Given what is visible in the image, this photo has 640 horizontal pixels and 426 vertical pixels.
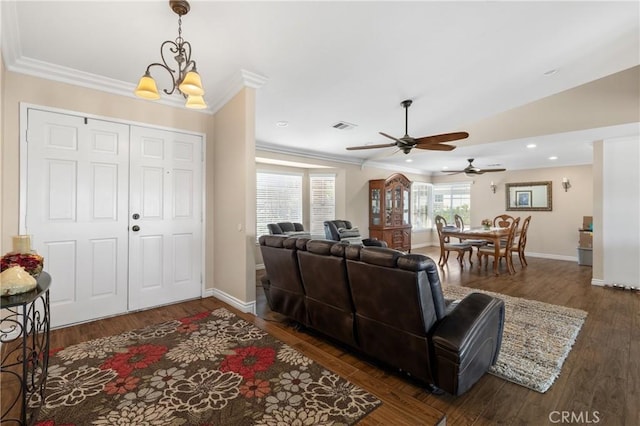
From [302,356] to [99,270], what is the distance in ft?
8.03

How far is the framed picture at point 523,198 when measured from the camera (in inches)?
308

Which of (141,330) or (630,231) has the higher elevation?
(630,231)

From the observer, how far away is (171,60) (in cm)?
290

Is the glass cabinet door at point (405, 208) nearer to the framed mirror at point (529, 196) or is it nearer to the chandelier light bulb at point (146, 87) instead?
the framed mirror at point (529, 196)

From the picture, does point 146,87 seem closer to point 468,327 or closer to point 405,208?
point 468,327

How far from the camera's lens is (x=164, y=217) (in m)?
3.54

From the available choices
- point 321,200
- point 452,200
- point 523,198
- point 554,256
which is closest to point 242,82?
point 321,200

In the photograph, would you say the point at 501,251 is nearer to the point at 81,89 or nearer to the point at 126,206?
the point at 126,206

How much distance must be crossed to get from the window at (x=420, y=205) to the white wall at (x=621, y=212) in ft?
15.3

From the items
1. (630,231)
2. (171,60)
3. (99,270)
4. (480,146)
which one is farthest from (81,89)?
(630,231)

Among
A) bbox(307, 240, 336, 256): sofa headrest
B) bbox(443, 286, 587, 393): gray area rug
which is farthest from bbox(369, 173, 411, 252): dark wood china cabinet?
bbox(307, 240, 336, 256): sofa headrest

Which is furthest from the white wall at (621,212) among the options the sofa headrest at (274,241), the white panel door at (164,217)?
the white panel door at (164,217)

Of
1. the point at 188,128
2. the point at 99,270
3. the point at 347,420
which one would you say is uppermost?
the point at 188,128

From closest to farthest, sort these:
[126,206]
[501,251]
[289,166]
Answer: [126,206] < [501,251] < [289,166]
